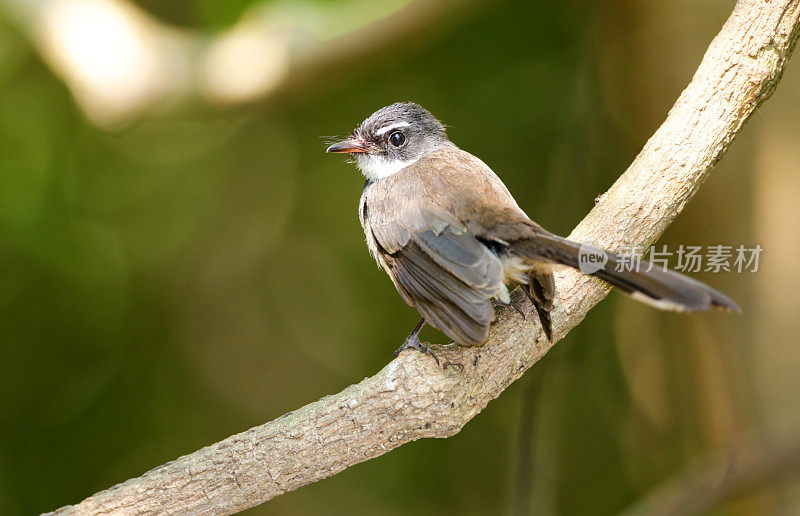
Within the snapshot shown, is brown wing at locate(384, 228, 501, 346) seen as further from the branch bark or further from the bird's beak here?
the bird's beak

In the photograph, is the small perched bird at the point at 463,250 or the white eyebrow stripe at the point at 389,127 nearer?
the small perched bird at the point at 463,250

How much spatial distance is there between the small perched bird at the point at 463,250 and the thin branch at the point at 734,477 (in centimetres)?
192

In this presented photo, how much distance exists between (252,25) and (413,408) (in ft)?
9.76

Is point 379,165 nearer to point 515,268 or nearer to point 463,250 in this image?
point 463,250

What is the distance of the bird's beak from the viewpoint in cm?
381

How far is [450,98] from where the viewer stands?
229 inches

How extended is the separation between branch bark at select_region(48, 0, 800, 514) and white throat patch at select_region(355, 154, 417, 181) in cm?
116

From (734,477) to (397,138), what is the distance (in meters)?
2.45

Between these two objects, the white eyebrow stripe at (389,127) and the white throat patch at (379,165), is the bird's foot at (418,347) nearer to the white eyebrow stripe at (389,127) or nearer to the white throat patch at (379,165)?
the white throat patch at (379,165)

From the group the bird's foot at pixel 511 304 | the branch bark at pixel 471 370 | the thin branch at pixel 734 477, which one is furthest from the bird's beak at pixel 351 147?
the thin branch at pixel 734 477

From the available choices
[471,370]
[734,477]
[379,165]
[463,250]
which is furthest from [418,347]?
[734,477]

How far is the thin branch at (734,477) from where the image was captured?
13.2 feet

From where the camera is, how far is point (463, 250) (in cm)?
293

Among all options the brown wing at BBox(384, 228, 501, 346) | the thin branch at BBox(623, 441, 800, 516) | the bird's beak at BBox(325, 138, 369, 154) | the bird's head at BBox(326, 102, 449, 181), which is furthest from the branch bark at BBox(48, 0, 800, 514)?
the thin branch at BBox(623, 441, 800, 516)
